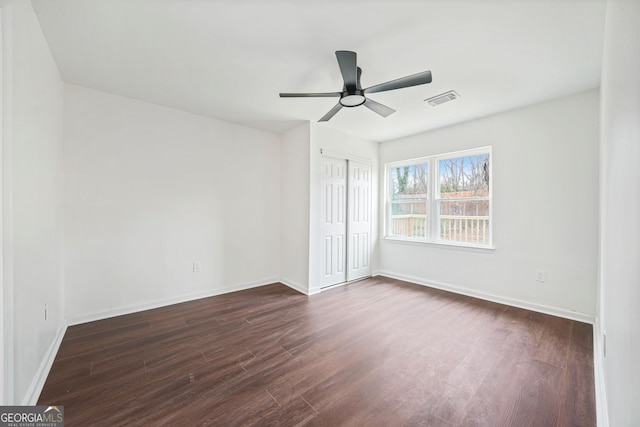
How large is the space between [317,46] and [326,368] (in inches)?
102

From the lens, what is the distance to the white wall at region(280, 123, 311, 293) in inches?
149

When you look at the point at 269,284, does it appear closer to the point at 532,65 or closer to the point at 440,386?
the point at 440,386

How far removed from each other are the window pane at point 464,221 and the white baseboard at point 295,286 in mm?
2352

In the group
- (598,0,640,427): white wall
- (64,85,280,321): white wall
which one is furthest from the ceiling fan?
(64,85,280,321): white wall

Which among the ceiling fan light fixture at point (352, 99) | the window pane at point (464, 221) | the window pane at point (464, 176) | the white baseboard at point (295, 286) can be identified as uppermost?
the ceiling fan light fixture at point (352, 99)

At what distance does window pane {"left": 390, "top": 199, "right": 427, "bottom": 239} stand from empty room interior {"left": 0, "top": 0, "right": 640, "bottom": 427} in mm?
41

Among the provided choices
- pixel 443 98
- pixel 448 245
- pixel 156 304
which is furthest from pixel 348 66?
pixel 156 304

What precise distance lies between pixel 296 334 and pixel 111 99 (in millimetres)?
3379

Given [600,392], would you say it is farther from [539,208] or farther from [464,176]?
[464,176]

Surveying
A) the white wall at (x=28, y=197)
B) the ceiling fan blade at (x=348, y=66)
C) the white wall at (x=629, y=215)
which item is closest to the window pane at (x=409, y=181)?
the ceiling fan blade at (x=348, y=66)

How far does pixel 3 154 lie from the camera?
49.9 inches

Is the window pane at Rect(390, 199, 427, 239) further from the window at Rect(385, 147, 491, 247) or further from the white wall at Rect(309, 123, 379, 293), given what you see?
the white wall at Rect(309, 123, 379, 293)

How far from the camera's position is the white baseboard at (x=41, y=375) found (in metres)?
1.57

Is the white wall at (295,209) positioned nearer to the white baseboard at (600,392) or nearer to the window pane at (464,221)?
the window pane at (464,221)
